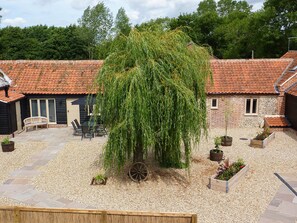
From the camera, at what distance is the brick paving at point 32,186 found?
10.3 m

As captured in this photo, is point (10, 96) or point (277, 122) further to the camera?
point (277, 122)

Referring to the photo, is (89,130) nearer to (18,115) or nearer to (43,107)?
(43,107)

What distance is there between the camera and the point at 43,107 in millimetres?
21953

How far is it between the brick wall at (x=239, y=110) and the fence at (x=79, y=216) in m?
14.9

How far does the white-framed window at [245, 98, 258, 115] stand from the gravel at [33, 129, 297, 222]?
18.4 ft

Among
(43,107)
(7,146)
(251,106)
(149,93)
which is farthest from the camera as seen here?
(43,107)

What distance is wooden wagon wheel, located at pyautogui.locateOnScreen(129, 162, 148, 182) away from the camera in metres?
11.8

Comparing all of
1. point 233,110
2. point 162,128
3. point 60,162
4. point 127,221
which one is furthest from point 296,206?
point 233,110

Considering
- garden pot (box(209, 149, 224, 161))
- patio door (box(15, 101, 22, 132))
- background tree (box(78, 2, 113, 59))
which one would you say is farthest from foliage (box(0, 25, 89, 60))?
garden pot (box(209, 149, 224, 161))

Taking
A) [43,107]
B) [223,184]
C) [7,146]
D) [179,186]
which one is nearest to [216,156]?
[223,184]

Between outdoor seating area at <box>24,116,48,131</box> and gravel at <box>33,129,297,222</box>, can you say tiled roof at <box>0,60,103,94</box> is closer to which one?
outdoor seating area at <box>24,116,48,131</box>

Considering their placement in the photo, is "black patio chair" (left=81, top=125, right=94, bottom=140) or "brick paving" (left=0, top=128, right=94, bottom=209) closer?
"brick paving" (left=0, top=128, right=94, bottom=209)

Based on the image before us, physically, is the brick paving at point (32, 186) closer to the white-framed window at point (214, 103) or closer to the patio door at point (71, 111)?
the patio door at point (71, 111)

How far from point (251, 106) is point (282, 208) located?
12.7 m
